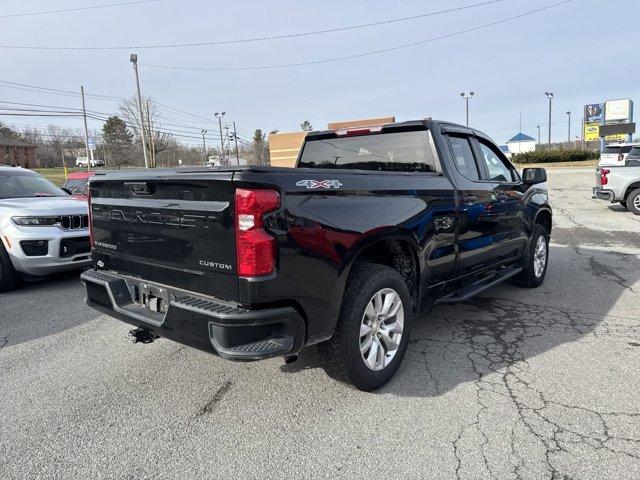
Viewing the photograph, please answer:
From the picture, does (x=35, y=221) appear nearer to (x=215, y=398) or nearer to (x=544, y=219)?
(x=215, y=398)

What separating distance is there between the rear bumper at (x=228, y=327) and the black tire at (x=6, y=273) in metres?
4.21

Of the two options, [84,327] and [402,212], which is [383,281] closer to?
[402,212]

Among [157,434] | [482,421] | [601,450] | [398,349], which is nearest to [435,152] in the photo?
[398,349]

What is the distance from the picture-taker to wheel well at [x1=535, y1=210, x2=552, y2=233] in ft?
19.5

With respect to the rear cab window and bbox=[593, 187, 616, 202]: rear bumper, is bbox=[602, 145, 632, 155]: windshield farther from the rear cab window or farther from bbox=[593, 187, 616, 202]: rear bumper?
the rear cab window

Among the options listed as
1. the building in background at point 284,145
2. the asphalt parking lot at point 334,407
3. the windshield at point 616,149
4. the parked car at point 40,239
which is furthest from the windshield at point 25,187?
the windshield at point 616,149

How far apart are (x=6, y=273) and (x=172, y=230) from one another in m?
4.53

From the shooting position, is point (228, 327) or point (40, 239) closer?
point (228, 327)

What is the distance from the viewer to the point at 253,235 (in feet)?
8.13

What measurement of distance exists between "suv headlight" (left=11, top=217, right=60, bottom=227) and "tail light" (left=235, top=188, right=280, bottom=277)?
4.64 metres

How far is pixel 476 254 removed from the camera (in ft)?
14.6

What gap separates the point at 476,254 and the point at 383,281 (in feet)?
5.38

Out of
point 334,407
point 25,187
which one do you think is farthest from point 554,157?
point 334,407

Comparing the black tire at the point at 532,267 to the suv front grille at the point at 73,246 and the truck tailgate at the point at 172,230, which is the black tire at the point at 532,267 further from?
the suv front grille at the point at 73,246
